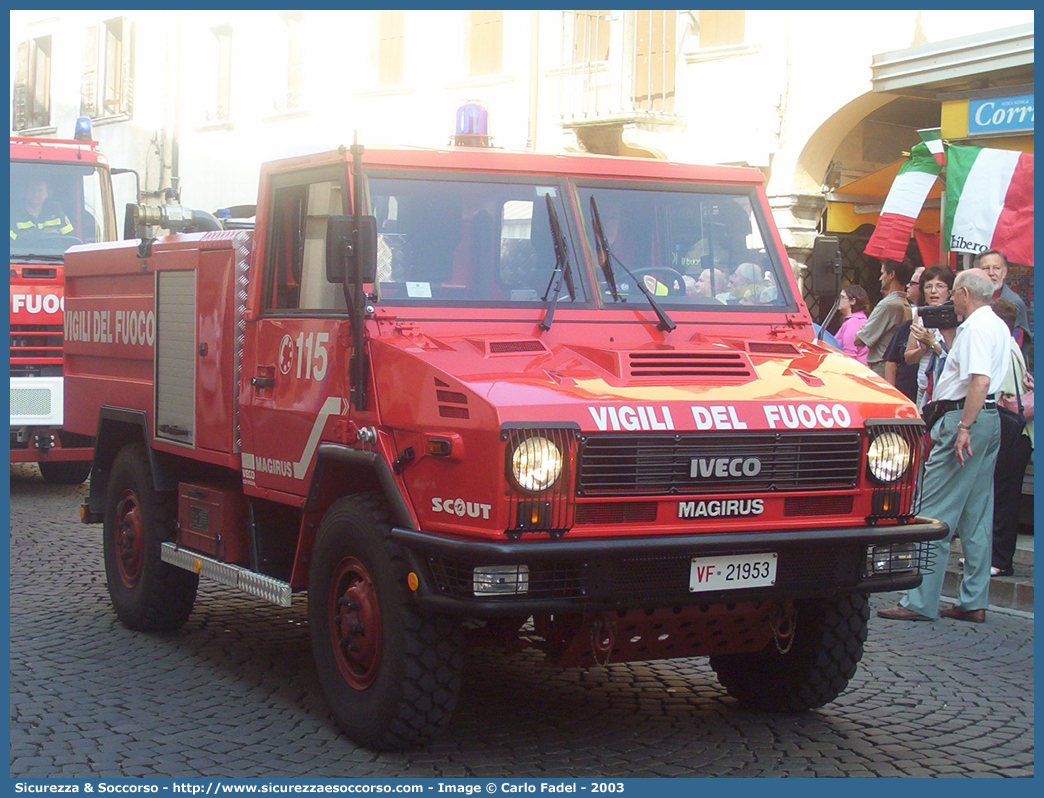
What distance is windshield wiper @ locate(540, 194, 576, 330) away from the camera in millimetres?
5961

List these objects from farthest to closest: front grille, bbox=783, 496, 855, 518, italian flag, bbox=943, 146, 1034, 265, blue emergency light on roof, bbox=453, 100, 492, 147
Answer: italian flag, bbox=943, 146, 1034, 265, blue emergency light on roof, bbox=453, 100, 492, 147, front grille, bbox=783, 496, 855, 518

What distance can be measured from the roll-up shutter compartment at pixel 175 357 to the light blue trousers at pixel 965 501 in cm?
403

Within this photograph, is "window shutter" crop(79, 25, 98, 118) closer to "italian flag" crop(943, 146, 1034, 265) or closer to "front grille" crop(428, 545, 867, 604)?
"italian flag" crop(943, 146, 1034, 265)

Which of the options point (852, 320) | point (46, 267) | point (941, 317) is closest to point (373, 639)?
point (941, 317)

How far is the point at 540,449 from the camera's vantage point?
16.1 ft

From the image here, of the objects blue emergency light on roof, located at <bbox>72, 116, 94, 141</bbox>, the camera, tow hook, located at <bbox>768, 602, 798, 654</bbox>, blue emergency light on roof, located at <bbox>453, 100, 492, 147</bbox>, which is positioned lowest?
tow hook, located at <bbox>768, 602, 798, 654</bbox>

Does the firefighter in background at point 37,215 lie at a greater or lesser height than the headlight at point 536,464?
greater

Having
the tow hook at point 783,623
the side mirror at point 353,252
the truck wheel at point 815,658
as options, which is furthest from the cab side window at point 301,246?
the truck wheel at point 815,658

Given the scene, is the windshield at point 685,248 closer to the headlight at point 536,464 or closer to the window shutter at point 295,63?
the headlight at point 536,464

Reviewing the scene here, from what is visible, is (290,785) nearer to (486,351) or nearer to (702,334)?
(486,351)

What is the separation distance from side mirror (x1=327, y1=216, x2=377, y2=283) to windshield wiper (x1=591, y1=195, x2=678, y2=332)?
1.08 m

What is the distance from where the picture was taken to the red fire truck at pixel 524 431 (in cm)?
500

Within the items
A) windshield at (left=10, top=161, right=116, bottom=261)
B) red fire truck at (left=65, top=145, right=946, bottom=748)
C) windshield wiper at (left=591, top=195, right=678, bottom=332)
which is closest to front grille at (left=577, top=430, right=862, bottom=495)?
red fire truck at (left=65, top=145, right=946, bottom=748)

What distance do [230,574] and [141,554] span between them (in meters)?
1.28
